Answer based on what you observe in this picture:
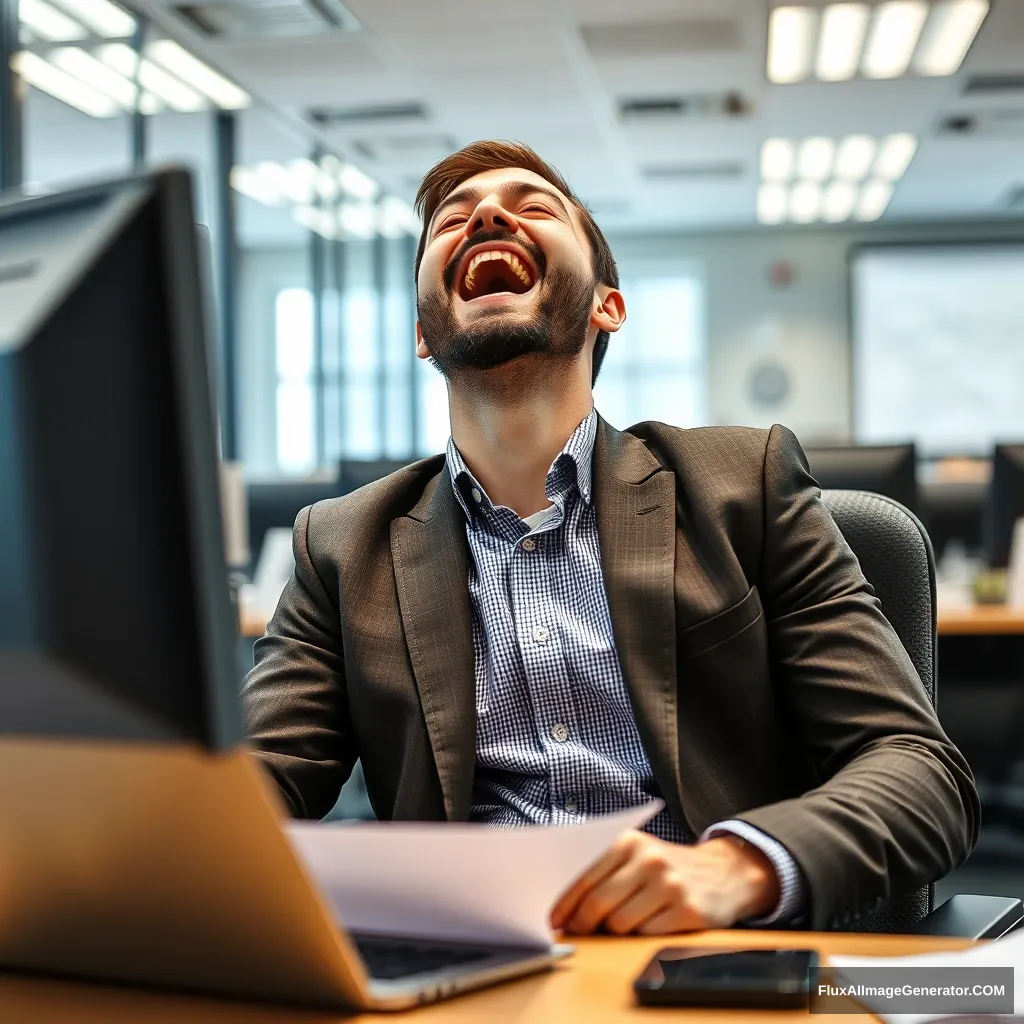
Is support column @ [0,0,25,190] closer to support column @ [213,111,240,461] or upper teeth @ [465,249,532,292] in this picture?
support column @ [213,111,240,461]

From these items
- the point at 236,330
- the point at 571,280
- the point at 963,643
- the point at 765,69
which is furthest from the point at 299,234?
the point at 571,280

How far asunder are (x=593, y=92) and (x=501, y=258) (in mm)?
5661

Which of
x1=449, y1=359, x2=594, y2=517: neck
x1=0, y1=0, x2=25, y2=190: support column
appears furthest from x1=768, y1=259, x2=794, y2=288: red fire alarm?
x1=449, y1=359, x2=594, y2=517: neck

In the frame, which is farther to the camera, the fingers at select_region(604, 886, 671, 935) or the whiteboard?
the whiteboard

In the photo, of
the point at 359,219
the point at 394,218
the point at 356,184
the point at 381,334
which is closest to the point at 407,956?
the point at 356,184

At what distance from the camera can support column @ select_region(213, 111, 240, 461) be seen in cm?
718

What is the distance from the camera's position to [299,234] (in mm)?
10789

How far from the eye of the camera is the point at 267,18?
5738 mm

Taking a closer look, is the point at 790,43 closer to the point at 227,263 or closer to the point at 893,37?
the point at 893,37

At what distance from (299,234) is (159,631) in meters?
10.7

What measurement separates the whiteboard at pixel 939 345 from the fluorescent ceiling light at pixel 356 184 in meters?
4.14

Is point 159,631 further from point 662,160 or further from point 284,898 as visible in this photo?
point 662,160

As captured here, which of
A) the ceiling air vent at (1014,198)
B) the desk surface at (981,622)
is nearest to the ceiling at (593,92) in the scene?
the ceiling air vent at (1014,198)

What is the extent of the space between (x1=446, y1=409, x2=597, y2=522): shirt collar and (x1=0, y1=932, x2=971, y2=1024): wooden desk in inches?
28.2
